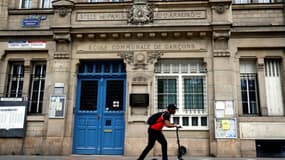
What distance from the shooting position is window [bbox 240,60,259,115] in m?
10.6

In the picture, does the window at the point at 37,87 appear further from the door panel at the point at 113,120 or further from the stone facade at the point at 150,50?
the door panel at the point at 113,120

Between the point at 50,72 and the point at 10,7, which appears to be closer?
the point at 50,72

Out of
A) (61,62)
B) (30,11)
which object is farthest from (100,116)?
(30,11)

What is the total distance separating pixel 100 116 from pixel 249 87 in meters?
6.02

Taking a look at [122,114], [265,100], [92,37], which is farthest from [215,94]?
[92,37]

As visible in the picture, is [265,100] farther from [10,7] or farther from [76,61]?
[10,7]

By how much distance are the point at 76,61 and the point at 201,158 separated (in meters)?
6.08

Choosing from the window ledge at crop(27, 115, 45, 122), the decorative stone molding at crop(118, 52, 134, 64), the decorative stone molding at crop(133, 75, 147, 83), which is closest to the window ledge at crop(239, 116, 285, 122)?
the decorative stone molding at crop(133, 75, 147, 83)

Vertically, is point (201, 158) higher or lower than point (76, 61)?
lower

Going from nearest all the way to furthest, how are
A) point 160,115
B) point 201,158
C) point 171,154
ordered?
point 160,115
point 201,158
point 171,154

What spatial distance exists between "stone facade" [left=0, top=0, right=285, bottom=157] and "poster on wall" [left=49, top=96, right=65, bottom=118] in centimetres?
17

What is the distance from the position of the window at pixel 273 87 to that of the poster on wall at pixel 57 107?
26.2 feet

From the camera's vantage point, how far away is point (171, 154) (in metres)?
10.0

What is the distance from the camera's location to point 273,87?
1070cm
